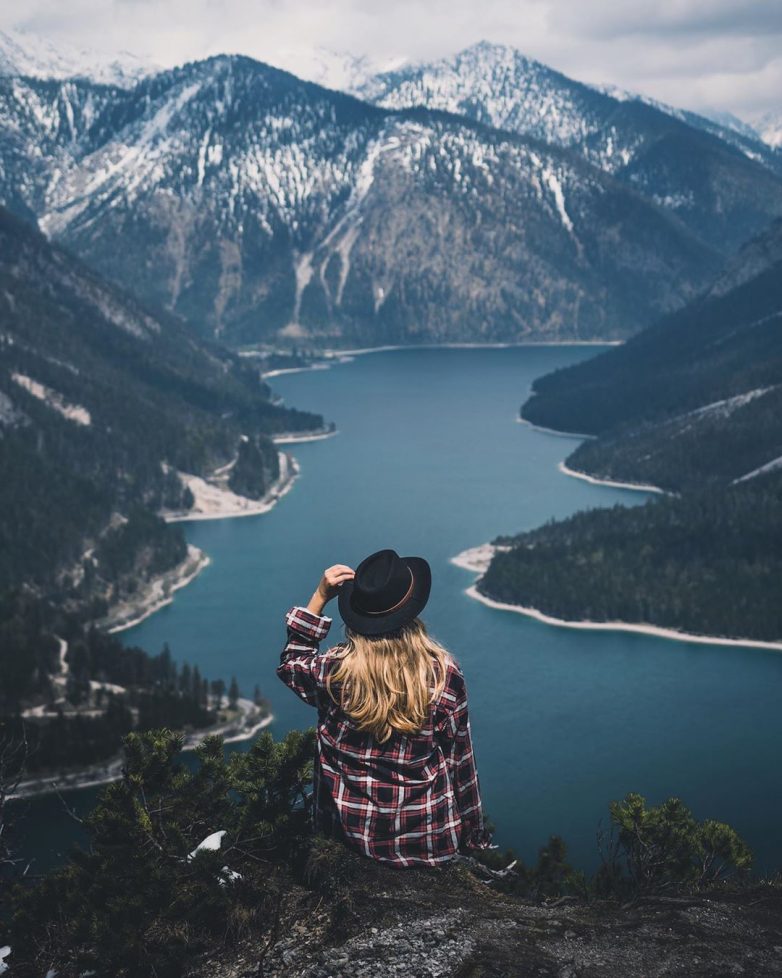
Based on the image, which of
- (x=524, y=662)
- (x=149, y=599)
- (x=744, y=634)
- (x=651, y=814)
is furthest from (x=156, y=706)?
(x=651, y=814)

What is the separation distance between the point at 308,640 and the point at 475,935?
11.8 ft

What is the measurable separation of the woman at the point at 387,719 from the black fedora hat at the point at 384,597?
1 centimetres

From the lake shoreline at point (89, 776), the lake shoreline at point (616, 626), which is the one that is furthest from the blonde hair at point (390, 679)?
the lake shoreline at point (616, 626)

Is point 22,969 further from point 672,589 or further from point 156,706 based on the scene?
point 672,589

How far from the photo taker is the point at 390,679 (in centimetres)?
1412

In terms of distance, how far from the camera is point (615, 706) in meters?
113

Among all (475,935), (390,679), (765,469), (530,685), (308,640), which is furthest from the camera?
(765,469)

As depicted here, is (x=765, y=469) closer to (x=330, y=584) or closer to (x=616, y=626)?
(x=616, y=626)

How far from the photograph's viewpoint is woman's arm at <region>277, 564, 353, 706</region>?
1457 centimetres

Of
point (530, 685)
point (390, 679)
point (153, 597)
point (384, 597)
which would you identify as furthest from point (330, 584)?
point (153, 597)

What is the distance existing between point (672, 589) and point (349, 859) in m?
138

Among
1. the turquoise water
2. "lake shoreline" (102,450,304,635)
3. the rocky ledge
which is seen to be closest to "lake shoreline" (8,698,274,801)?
the turquoise water

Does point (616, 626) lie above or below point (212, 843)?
below

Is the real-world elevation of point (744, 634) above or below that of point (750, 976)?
below
